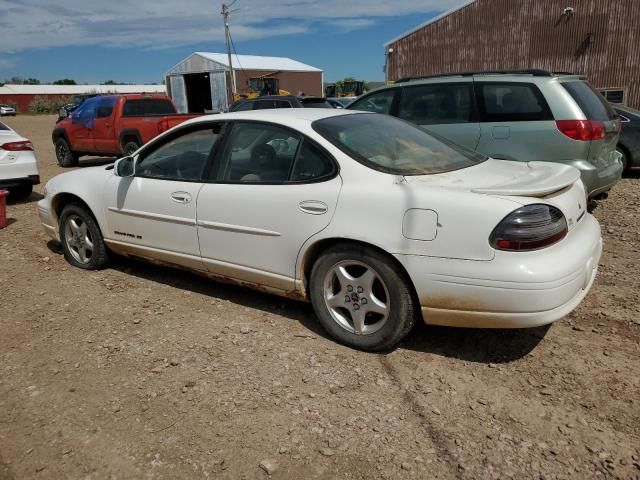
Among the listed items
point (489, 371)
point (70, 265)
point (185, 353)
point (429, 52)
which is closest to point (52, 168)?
point (70, 265)

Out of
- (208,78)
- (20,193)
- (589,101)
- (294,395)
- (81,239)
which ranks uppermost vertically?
(208,78)

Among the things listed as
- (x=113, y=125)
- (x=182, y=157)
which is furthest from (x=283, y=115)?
(x=113, y=125)

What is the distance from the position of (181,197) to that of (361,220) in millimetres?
1599

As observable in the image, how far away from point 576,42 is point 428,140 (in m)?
24.0

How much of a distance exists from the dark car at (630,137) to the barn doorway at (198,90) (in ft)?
112

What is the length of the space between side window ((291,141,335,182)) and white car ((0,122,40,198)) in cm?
612

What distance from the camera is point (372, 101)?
7.36 m

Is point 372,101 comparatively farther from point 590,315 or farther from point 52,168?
point 52,168

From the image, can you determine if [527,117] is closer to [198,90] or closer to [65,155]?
[65,155]

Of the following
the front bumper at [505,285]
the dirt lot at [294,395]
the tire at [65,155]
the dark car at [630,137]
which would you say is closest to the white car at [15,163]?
the dirt lot at [294,395]

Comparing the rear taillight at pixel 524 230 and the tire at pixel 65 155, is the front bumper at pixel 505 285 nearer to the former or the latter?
the rear taillight at pixel 524 230

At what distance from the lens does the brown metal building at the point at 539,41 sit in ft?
76.6

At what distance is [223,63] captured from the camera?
38719 millimetres

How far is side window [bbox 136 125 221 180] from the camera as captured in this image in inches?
165
